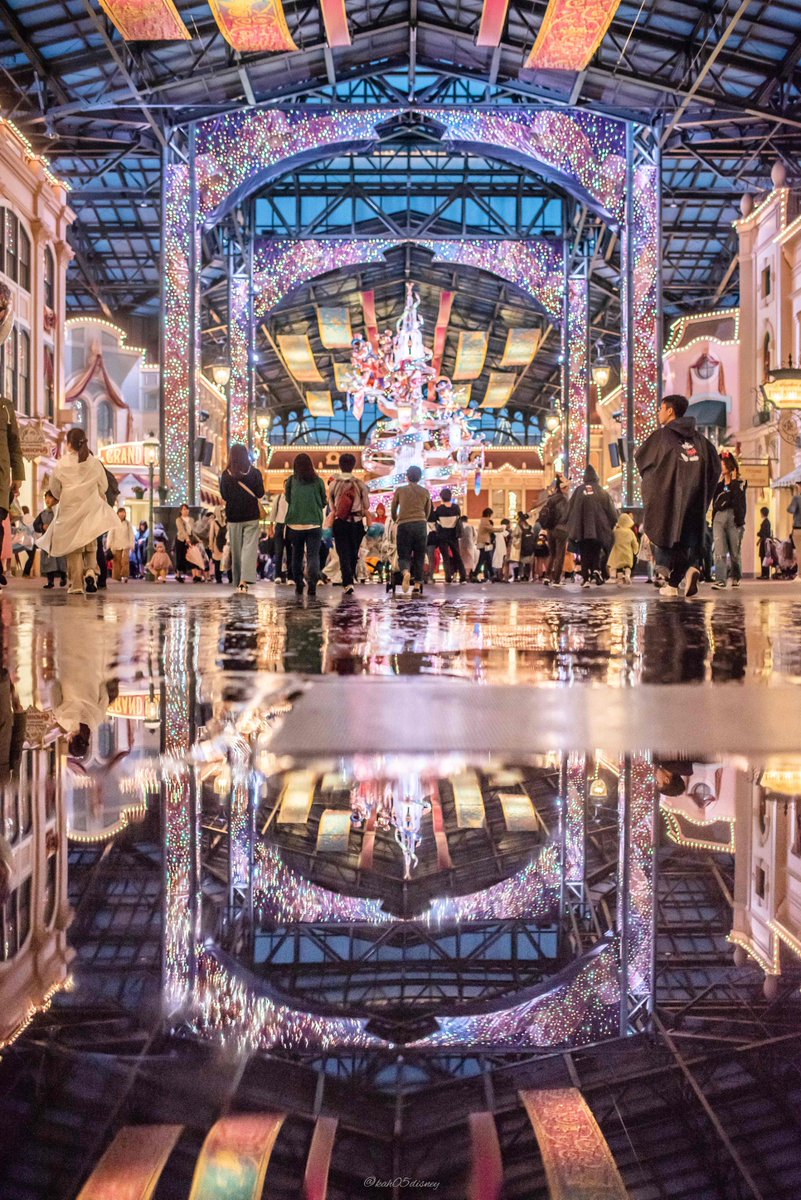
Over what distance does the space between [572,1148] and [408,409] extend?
111 ft

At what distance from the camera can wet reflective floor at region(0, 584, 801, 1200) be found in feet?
2.53

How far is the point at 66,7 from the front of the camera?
18.4 meters

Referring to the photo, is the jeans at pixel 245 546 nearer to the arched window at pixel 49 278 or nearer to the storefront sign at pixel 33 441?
the storefront sign at pixel 33 441

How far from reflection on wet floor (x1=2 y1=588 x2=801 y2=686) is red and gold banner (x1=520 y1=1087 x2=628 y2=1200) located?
325 centimetres

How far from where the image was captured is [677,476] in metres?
10.3

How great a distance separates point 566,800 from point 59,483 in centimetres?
966

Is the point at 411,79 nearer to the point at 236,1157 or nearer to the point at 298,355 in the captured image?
the point at 298,355

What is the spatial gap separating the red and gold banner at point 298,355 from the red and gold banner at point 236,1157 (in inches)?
1449

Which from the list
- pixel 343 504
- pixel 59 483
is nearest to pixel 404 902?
pixel 59 483

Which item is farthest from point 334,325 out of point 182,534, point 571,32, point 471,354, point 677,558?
point 677,558

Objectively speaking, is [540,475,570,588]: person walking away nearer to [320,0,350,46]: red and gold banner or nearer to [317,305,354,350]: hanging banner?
[320,0,350,46]: red and gold banner

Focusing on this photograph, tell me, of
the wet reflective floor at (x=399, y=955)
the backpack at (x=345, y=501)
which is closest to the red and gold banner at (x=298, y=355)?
the backpack at (x=345, y=501)

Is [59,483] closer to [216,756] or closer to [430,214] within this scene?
[216,756]

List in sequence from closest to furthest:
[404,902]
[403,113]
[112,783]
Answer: [404,902] → [112,783] → [403,113]
